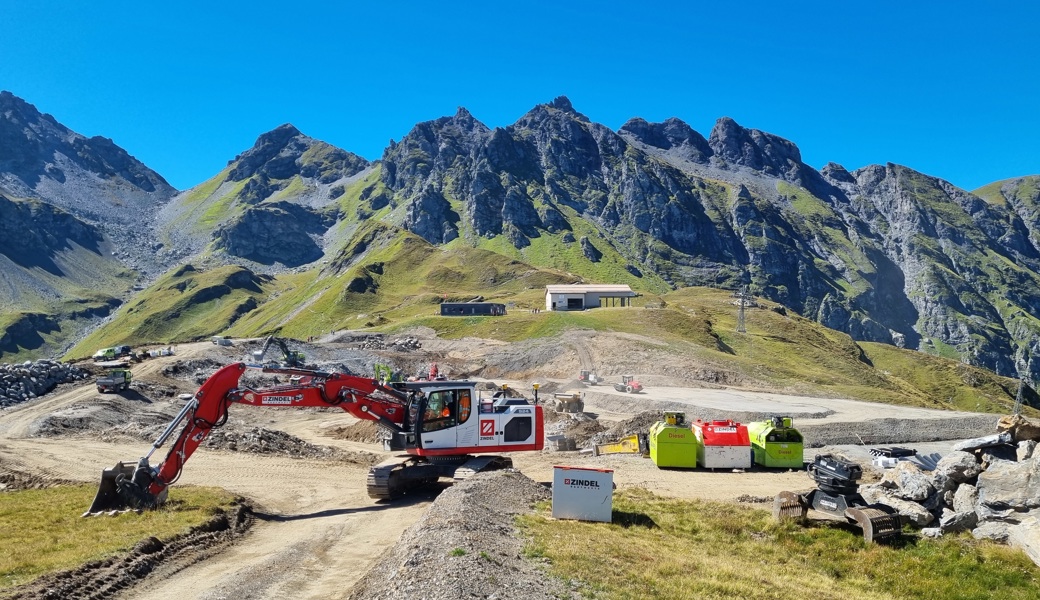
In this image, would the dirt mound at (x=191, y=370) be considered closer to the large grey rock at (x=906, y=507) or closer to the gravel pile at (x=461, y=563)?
the gravel pile at (x=461, y=563)

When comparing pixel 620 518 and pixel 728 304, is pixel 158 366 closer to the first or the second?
pixel 620 518

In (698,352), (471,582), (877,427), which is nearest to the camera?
(471,582)

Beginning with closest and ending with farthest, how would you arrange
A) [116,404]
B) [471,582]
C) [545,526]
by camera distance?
[471,582] → [545,526] → [116,404]

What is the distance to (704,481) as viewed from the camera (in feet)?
93.6

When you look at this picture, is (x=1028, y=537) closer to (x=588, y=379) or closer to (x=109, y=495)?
(x=109, y=495)

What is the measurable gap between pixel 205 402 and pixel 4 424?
33087 millimetres

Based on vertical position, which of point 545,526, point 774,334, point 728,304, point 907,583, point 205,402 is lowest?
point 907,583

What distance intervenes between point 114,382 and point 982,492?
58.4 metres

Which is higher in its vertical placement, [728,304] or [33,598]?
[728,304]

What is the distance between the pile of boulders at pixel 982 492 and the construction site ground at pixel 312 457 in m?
5.29

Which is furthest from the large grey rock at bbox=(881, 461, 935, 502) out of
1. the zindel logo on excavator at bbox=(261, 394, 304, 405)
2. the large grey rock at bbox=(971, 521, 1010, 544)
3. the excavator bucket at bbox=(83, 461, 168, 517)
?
the excavator bucket at bbox=(83, 461, 168, 517)

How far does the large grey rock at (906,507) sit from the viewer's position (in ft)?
64.3

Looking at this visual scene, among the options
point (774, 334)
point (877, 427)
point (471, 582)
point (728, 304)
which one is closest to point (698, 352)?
point (877, 427)

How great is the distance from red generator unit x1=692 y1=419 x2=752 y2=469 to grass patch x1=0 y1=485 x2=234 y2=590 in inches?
808
